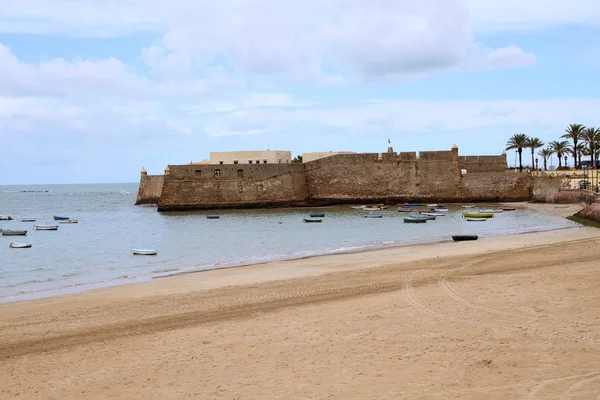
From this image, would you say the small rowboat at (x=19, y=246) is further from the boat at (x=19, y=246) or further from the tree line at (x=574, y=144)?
the tree line at (x=574, y=144)

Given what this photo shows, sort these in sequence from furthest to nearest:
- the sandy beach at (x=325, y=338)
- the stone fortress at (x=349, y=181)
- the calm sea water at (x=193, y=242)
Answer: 1. the stone fortress at (x=349, y=181)
2. the calm sea water at (x=193, y=242)
3. the sandy beach at (x=325, y=338)

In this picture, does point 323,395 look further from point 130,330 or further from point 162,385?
point 130,330

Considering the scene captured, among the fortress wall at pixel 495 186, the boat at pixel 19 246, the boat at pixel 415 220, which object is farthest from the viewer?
the fortress wall at pixel 495 186

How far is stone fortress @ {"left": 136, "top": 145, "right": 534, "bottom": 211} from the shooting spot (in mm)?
47656

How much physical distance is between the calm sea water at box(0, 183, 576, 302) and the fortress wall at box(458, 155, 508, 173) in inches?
314

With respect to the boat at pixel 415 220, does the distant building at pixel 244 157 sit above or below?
above

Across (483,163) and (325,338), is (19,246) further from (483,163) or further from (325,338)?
(483,163)

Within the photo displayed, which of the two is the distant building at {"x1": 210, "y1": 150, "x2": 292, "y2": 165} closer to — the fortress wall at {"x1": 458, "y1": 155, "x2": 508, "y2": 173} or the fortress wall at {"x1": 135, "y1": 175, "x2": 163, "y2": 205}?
the fortress wall at {"x1": 135, "y1": 175, "x2": 163, "y2": 205}

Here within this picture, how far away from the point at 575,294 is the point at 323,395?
566 centimetres

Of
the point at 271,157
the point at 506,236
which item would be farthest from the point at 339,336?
the point at 271,157

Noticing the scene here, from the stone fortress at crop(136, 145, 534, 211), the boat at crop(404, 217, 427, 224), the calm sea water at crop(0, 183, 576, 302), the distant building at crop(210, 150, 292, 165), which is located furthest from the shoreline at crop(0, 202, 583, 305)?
the distant building at crop(210, 150, 292, 165)

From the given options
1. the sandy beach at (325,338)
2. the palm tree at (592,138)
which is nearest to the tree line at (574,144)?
the palm tree at (592,138)

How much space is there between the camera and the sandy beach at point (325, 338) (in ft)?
21.2

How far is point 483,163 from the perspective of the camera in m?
48.7
